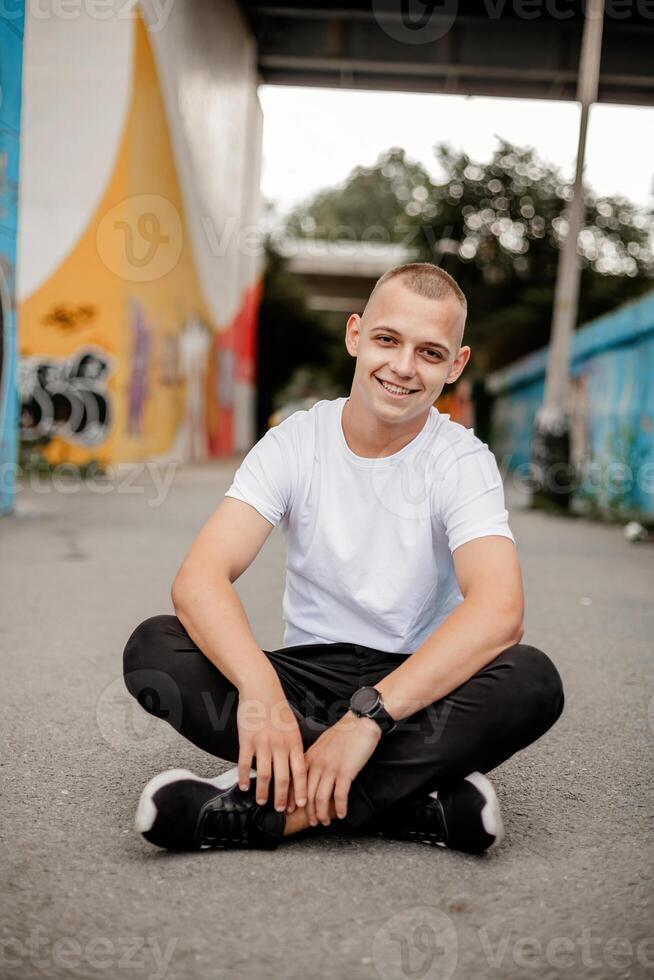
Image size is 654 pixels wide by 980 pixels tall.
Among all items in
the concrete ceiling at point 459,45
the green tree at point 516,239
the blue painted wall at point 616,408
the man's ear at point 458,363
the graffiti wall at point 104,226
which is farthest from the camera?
the green tree at point 516,239

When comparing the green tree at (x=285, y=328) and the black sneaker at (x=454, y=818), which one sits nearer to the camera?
the black sneaker at (x=454, y=818)

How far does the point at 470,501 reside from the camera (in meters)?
2.59

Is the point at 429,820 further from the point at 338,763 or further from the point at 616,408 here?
the point at 616,408

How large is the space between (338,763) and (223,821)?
31cm

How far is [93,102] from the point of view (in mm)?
14523

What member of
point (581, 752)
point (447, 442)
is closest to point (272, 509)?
point (447, 442)

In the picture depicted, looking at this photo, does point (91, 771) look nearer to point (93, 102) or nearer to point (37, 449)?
point (37, 449)

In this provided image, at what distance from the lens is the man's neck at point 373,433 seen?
108 inches

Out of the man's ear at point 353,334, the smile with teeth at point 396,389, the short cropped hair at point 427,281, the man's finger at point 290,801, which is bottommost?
the man's finger at point 290,801

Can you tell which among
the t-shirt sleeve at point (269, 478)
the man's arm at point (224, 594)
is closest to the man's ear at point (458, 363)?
the t-shirt sleeve at point (269, 478)

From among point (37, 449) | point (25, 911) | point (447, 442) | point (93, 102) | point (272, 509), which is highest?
point (93, 102)

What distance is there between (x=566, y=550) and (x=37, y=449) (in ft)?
26.8

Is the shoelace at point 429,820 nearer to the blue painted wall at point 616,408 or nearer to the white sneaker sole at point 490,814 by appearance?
the white sneaker sole at point 490,814

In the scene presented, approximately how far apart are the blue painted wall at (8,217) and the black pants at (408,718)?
6855mm
